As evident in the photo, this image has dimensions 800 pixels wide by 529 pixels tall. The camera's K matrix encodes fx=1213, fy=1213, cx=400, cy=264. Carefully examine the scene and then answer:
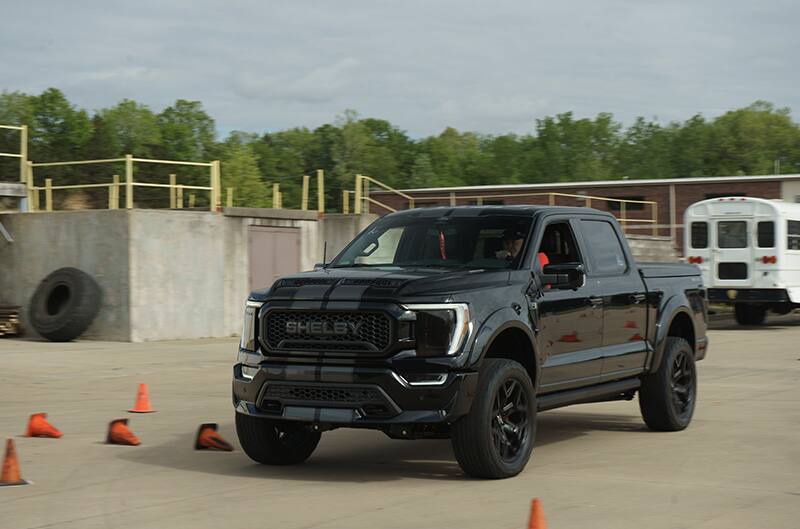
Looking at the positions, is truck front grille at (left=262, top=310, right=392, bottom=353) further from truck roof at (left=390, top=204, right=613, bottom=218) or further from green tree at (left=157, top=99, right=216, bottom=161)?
green tree at (left=157, top=99, right=216, bottom=161)

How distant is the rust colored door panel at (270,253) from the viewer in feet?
90.8

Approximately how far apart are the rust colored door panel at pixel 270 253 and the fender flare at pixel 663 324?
16.7 metres

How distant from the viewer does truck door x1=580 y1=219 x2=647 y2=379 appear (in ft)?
33.5

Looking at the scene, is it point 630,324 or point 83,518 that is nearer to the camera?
point 83,518

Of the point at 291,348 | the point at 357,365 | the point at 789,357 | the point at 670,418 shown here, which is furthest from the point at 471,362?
the point at 789,357

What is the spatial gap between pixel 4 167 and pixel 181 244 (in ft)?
88.9

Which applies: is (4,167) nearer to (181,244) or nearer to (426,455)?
(181,244)

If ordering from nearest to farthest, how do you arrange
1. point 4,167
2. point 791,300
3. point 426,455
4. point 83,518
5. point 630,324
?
1. point 83,518
2. point 426,455
3. point 630,324
4. point 791,300
5. point 4,167

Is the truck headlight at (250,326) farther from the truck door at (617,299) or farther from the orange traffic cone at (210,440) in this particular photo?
the truck door at (617,299)

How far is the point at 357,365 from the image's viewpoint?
8.27 meters

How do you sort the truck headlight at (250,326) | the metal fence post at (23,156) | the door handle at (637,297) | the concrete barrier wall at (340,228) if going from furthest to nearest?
the concrete barrier wall at (340,228), the metal fence post at (23,156), the door handle at (637,297), the truck headlight at (250,326)

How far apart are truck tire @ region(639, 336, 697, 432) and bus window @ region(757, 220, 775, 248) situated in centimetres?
1868

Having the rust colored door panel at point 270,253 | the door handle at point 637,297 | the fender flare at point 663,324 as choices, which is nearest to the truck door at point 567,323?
the door handle at point 637,297

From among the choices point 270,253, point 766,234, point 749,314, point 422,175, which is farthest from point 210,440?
point 422,175
